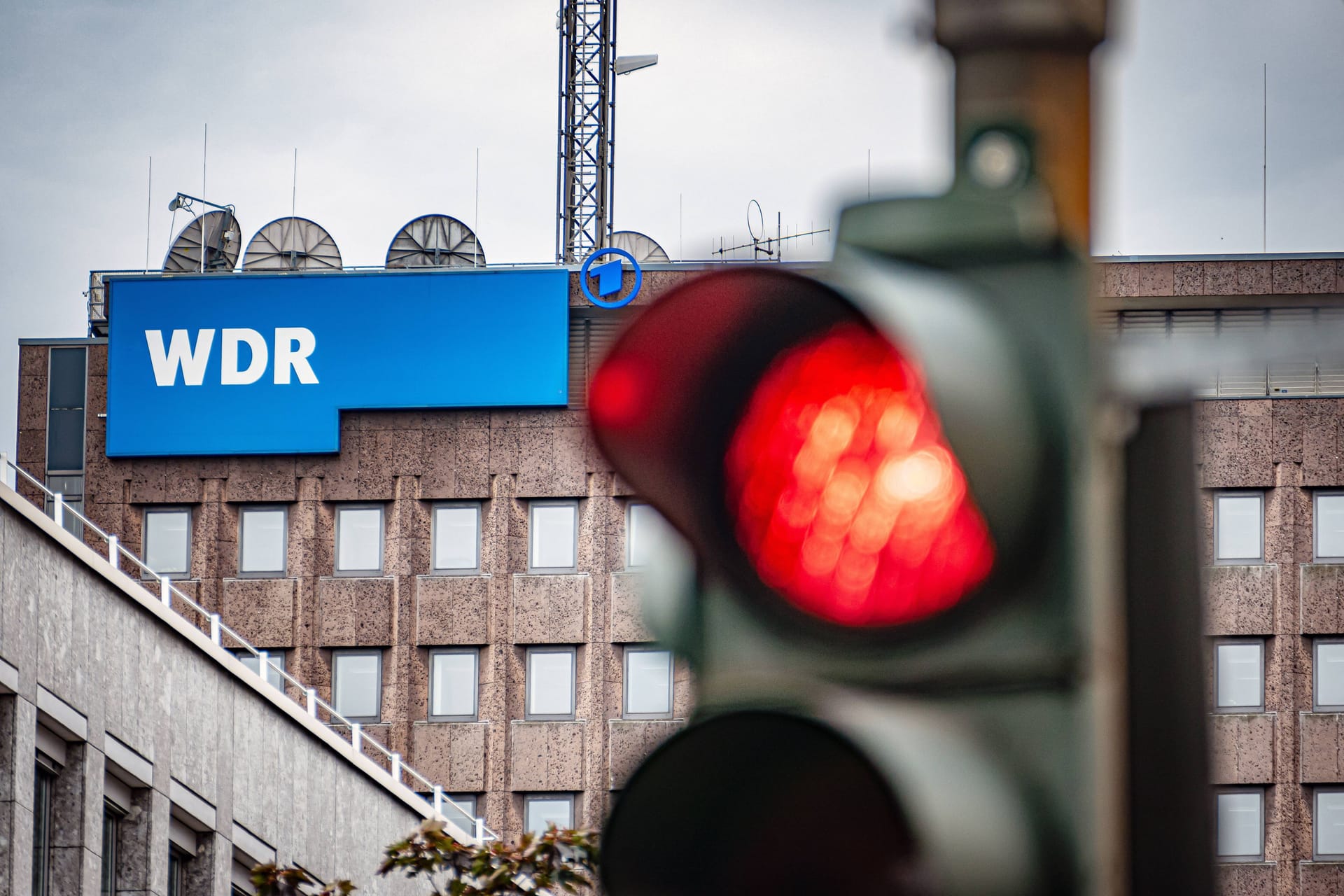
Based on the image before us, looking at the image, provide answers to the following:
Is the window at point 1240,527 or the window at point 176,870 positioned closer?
the window at point 176,870

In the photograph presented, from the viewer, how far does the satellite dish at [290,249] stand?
42.2 m

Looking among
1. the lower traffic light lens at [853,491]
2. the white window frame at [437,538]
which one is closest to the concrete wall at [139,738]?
the white window frame at [437,538]

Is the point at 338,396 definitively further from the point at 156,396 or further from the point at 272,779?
the point at 272,779

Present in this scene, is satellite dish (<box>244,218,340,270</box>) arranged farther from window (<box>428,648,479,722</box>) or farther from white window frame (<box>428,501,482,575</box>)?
window (<box>428,648,479,722</box>)

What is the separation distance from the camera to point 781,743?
2113mm

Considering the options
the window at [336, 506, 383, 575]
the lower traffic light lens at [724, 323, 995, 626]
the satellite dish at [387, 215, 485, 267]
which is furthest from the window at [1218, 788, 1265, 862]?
the lower traffic light lens at [724, 323, 995, 626]

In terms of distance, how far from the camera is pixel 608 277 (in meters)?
40.1

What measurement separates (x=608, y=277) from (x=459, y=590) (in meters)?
6.43

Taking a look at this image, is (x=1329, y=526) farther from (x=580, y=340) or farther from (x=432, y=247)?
(x=432, y=247)

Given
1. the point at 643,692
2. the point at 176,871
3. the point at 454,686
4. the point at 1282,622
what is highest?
the point at 1282,622

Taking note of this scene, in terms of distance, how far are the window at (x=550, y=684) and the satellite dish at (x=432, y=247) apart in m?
8.05

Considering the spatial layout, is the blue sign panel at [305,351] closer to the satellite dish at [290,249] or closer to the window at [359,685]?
the satellite dish at [290,249]

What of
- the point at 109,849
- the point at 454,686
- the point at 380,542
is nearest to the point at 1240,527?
the point at 454,686

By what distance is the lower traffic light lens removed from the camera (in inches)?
86.7
